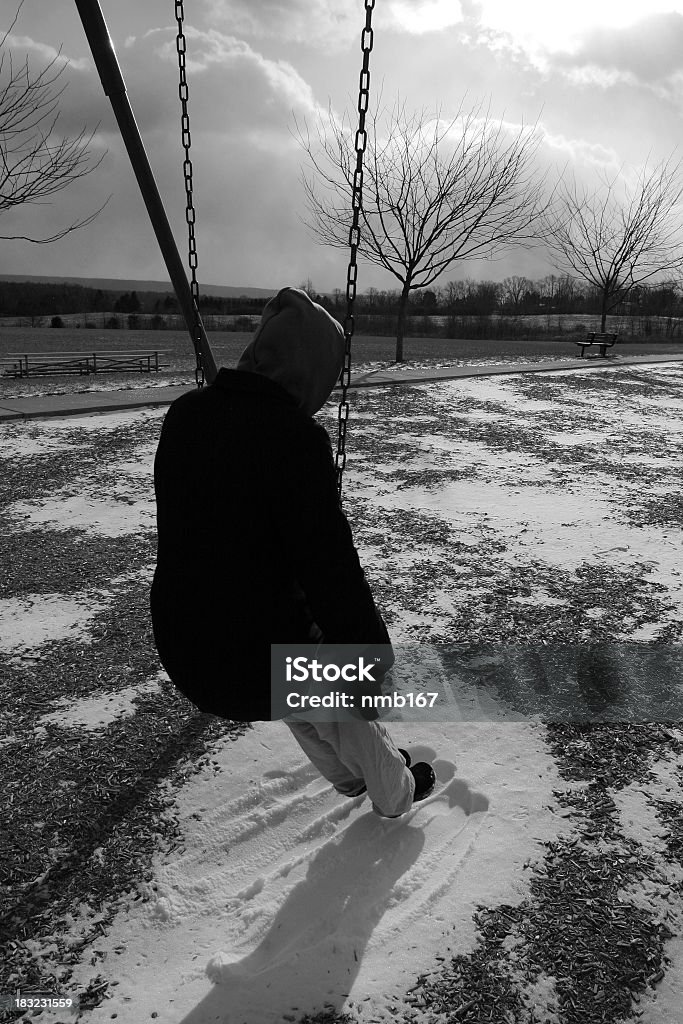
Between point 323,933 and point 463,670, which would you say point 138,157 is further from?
point 323,933

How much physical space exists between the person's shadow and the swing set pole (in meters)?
2.01

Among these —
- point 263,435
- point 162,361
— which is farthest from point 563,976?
point 162,361

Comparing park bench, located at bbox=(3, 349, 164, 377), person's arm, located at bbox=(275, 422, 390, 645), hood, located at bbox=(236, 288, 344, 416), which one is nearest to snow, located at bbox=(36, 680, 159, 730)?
person's arm, located at bbox=(275, 422, 390, 645)

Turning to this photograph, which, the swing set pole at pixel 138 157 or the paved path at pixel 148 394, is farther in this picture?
the paved path at pixel 148 394

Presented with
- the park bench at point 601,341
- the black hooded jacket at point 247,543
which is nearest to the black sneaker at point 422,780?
the black hooded jacket at point 247,543

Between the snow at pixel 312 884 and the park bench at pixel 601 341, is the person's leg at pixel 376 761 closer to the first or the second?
the snow at pixel 312 884

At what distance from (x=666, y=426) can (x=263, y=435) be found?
9.27 meters

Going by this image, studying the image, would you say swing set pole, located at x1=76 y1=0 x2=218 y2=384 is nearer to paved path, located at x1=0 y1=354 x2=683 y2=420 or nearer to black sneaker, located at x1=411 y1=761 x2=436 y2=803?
black sneaker, located at x1=411 y1=761 x2=436 y2=803

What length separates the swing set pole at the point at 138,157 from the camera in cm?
289

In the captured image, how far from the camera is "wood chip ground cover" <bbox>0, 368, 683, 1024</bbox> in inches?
76.2

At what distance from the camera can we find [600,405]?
1134 cm

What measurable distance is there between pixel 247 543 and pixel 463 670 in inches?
76.3

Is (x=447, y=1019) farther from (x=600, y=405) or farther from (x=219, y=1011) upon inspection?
(x=600, y=405)

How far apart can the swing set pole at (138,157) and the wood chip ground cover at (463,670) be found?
1635 millimetres
